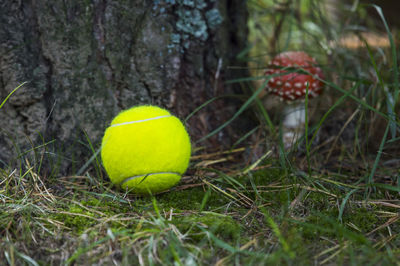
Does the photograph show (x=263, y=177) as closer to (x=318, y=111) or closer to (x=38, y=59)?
(x=318, y=111)

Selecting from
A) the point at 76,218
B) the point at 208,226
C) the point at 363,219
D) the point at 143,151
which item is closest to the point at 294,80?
the point at 363,219

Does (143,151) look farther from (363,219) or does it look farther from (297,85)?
(297,85)

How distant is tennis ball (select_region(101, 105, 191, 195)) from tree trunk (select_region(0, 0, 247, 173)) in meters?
0.22

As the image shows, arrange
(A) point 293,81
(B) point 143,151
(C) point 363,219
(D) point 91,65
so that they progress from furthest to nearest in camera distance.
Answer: (A) point 293,81 < (D) point 91,65 < (B) point 143,151 < (C) point 363,219

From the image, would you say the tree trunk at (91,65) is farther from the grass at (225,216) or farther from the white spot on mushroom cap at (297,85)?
the white spot on mushroom cap at (297,85)

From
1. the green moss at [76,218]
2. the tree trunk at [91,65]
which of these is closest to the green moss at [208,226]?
the green moss at [76,218]

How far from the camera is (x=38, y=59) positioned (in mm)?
1732

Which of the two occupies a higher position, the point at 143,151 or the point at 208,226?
the point at 143,151

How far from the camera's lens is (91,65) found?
180 cm

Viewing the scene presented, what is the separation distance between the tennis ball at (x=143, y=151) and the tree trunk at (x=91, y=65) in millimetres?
223

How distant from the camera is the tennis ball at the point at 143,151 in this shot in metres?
1.43

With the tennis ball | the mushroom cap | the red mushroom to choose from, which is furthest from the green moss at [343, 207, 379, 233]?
the mushroom cap

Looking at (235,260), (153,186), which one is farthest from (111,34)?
(235,260)

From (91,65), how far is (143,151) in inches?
25.5
